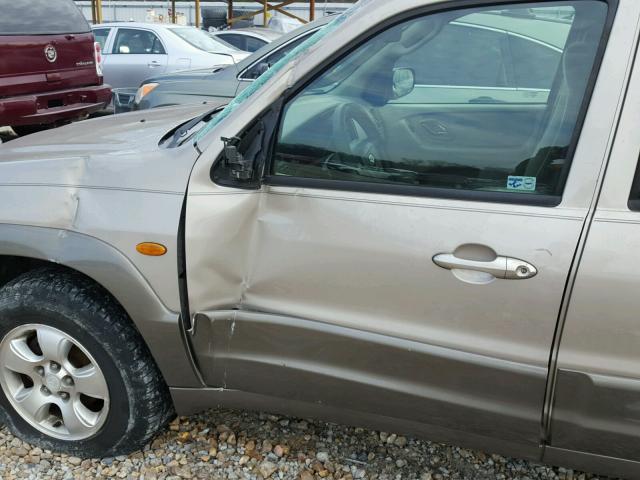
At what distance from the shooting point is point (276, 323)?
1966mm

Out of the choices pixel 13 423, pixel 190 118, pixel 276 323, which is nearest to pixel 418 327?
pixel 276 323

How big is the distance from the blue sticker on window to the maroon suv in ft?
17.9

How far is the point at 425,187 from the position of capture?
5.94ft

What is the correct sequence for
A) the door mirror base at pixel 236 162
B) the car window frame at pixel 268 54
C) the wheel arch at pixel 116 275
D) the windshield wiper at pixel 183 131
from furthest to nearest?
the car window frame at pixel 268 54
the windshield wiper at pixel 183 131
the wheel arch at pixel 116 275
the door mirror base at pixel 236 162

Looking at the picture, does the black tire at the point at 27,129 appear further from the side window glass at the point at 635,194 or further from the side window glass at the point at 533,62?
the side window glass at the point at 635,194

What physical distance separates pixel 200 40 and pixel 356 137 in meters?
8.36

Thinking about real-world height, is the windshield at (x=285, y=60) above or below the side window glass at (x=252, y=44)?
above

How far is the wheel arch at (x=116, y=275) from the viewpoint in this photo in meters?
2.00

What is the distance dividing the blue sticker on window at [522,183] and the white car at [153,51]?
7.53 m

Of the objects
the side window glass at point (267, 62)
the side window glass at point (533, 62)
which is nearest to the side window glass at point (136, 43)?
the side window glass at point (267, 62)

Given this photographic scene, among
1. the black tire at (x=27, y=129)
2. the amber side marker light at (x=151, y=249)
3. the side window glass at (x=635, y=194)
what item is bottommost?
the black tire at (x=27, y=129)

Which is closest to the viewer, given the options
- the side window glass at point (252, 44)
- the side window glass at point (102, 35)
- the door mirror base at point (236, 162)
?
the door mirror base at point (236, 162)

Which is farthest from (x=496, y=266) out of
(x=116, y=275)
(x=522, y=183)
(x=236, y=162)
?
(x=116, y=275)

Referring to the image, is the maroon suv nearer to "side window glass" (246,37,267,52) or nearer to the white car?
the white car
